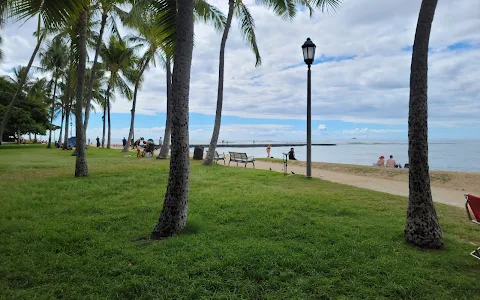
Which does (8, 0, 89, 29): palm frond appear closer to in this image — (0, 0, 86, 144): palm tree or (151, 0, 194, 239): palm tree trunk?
(0, 0, 86, 144): palm tree

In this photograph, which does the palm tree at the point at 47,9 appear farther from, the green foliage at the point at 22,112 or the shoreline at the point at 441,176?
the green foliage at the point at 22,112

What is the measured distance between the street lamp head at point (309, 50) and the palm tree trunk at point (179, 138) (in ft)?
22.1

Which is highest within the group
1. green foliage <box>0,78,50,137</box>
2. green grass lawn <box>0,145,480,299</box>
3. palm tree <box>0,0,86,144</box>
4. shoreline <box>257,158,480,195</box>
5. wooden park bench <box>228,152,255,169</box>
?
green foliage <box>0,78,50,137</box>

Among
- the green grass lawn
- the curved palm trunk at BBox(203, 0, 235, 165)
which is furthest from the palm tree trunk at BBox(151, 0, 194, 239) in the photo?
the curved palm trunk at BBox(203, 0, 235, 165)

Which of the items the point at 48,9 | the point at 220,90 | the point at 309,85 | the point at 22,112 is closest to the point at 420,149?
the point at 48,9

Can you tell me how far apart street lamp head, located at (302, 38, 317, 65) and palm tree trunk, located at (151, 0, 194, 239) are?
22.1ft

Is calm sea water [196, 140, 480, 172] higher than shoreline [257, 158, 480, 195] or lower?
higher

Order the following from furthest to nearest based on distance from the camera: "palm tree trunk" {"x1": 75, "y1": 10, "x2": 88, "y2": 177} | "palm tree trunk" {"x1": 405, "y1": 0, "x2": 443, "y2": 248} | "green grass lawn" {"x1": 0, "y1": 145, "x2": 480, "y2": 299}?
1. "palm tree trunk" {"x1": 75, "y1": 10, "x2": 88, "y2": 177}
2. "palm tree trunk" {"x1": 405, "y1": 0, "x2": 443, "y2": 248}
3. "green grass lawn" {"x1": 0, "y1": 145, "x2": 480, "y2": 299}

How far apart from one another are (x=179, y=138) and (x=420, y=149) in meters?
3.21

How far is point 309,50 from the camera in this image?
10.4 metres

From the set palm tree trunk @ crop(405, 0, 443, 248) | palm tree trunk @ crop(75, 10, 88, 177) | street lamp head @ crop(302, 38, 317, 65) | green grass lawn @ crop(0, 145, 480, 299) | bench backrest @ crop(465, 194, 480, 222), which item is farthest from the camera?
street lamp head @ crop(302, 38, 317, 65)

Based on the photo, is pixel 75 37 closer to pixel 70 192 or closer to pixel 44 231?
pixel 70 192

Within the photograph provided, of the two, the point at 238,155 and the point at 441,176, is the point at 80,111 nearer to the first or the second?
the point at 238,155

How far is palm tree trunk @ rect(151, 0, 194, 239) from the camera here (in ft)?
14.3
